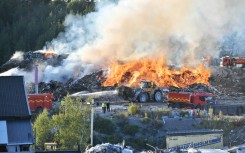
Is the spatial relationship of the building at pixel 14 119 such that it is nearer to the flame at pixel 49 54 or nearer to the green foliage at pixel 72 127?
the green foliage at pixel 72 127

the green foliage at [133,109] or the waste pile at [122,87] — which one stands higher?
the waste pile at [122,87]

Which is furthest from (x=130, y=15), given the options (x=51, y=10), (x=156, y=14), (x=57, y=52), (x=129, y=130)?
(x=51, y=10)

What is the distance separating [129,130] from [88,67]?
1852 centimetres

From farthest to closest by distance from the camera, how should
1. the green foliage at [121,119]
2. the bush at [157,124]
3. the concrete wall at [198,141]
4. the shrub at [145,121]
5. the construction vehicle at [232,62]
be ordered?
1. the construction vehicle at [232,62]
2. the shrub at [145,121]
3. the green foliage at [121,119]
4. the bush at [157,124]
5. the concrete wall at [198,141]

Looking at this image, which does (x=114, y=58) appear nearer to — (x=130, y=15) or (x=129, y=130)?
(x=130, y=15)

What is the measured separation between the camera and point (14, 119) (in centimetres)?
3891

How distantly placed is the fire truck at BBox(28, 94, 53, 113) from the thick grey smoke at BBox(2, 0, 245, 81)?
11.2 meters

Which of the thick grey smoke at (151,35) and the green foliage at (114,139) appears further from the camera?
the thick grey smoke at (151,35)

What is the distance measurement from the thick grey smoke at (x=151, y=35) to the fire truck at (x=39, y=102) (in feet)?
36.9

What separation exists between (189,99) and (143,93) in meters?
4.33

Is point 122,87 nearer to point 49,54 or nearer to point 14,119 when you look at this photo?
point 49,54

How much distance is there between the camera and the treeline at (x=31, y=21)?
99.4 m

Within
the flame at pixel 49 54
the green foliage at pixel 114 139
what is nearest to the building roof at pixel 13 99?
the green foliage at pixel 114 139

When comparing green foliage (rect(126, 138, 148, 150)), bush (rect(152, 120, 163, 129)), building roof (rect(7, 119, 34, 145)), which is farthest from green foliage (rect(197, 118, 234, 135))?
building roof (rect(7, 119, 34, 145))
